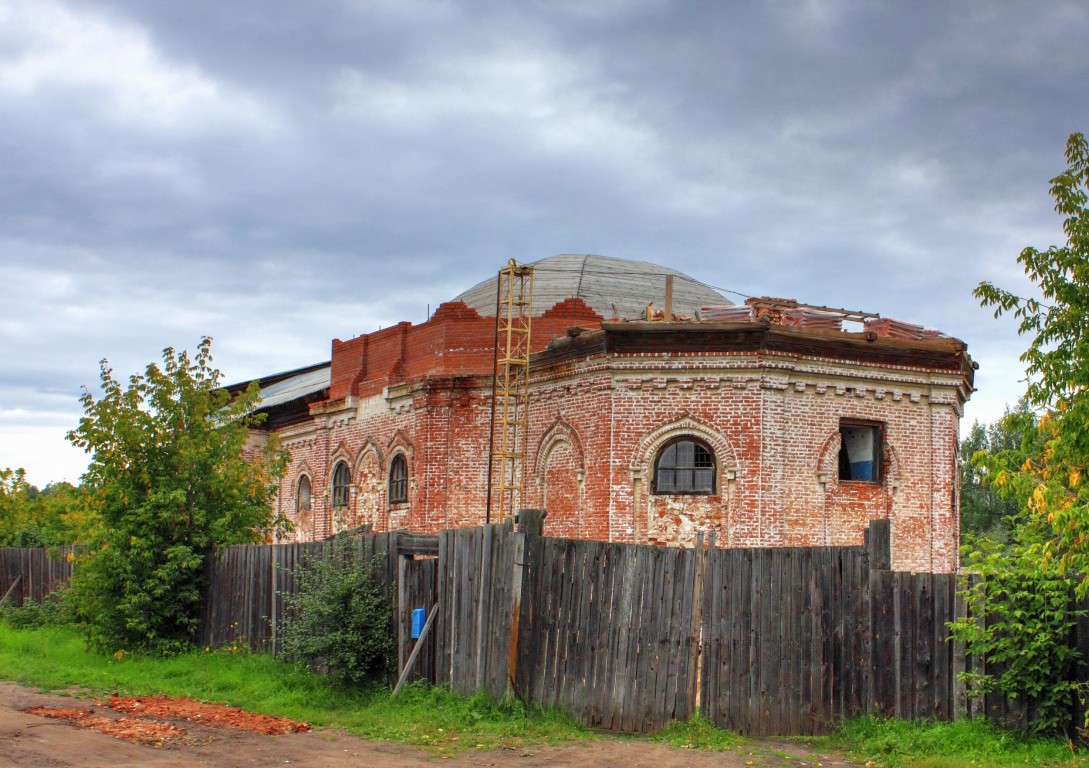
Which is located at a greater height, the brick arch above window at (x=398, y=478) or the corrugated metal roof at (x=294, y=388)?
the corrugated metal roof at (x=294, y=388)

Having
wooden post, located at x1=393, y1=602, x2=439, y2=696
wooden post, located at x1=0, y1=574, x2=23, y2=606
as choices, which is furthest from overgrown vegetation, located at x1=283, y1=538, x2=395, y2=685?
wooden post, located at x1=0, y1=574, x2=23, y2=606

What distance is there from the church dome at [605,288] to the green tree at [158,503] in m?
8.22

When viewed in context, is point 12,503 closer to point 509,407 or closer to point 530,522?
point 509,407

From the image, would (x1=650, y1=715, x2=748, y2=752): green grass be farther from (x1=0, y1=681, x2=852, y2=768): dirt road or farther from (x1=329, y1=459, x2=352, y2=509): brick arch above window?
(x1=329, y1=459, x2=352, y2=509): brick arch above window

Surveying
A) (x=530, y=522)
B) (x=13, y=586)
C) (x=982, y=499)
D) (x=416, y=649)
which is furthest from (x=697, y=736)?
(x=982, y=499)

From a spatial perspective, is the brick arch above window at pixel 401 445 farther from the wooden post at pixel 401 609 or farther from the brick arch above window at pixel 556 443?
the wooden post at pixel 401 609

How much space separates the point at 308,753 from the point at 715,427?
11225 millimetres

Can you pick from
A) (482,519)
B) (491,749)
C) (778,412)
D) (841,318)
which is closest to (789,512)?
(778,412)

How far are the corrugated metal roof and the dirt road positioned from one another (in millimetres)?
17085

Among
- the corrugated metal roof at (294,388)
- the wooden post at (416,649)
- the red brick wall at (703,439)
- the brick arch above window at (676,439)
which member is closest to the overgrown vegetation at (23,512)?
the corrugated metal roof at (294,388)

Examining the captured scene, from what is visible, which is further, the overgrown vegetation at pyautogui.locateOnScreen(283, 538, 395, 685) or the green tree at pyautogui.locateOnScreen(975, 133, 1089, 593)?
the overgrown vegetation at pyautogui.locateOnScreen(283, 538, 395, 685)

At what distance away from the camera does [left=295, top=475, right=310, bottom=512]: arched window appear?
28.9 m

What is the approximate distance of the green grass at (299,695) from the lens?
35.1ft

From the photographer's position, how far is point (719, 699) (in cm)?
1075
